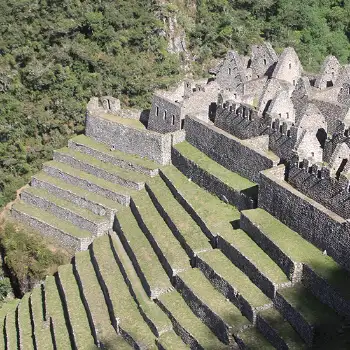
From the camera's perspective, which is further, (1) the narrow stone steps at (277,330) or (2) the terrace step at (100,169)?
(2) the terrace step at (100,169)

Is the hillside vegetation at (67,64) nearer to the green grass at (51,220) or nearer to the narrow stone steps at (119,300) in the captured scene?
the green grass at (51,220)

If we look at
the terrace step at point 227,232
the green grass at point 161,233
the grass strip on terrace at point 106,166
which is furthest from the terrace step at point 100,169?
the terrace step at point 227,232

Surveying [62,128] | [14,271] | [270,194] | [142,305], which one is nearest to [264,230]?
[270,194]

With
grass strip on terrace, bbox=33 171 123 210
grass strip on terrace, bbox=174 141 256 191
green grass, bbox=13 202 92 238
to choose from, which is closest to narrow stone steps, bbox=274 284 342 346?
grass strip on terrace, bbox=174 141 256 191

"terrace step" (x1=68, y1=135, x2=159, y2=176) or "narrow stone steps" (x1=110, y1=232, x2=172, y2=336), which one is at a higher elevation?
"terrace step" (x1=68, y1=135, x2=159, y2=176)

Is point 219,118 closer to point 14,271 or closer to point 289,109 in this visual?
point 289,109

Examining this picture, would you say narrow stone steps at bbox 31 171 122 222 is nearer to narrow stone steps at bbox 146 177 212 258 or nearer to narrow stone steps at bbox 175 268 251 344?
narrow stone steps at bbox 146 177 212 258
